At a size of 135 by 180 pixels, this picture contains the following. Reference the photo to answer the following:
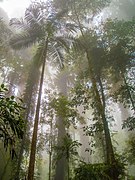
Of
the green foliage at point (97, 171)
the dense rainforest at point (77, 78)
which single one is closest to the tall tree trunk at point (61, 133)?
the dense rainforest at point (77, 78)

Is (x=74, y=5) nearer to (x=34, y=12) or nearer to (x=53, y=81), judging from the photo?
(x=34, y=12)

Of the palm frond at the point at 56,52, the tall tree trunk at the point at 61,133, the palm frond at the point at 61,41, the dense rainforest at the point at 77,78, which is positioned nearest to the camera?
the dense rainforest at the point at 77,78

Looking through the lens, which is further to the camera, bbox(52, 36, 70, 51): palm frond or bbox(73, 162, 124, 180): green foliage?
bbox(52, 36, 70, 51): palm frond

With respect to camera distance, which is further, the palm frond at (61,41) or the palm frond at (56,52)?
the palm frond at (56,52)

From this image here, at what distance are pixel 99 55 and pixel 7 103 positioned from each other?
30.1 feet

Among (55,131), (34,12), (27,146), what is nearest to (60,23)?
(34,12)

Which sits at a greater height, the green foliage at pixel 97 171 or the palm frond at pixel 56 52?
the palm frond at pixel 56 52

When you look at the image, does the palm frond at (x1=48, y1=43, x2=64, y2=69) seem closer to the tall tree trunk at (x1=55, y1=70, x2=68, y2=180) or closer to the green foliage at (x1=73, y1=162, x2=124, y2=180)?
the tall tree trunk at (x1=55, y1=70, x2=68, y2=180)

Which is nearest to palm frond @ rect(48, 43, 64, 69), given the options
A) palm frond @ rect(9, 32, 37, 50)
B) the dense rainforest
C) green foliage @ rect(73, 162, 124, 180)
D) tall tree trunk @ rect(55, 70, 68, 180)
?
the dense rainforest

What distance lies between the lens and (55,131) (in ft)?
53.6

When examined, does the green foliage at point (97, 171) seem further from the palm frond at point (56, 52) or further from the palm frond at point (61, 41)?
the palm frond at point (61, 41)

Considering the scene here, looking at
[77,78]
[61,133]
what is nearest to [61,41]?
[77,78]

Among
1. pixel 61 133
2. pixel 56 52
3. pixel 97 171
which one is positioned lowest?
pixel 97 171

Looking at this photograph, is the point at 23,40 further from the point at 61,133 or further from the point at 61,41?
the point at 61,133
